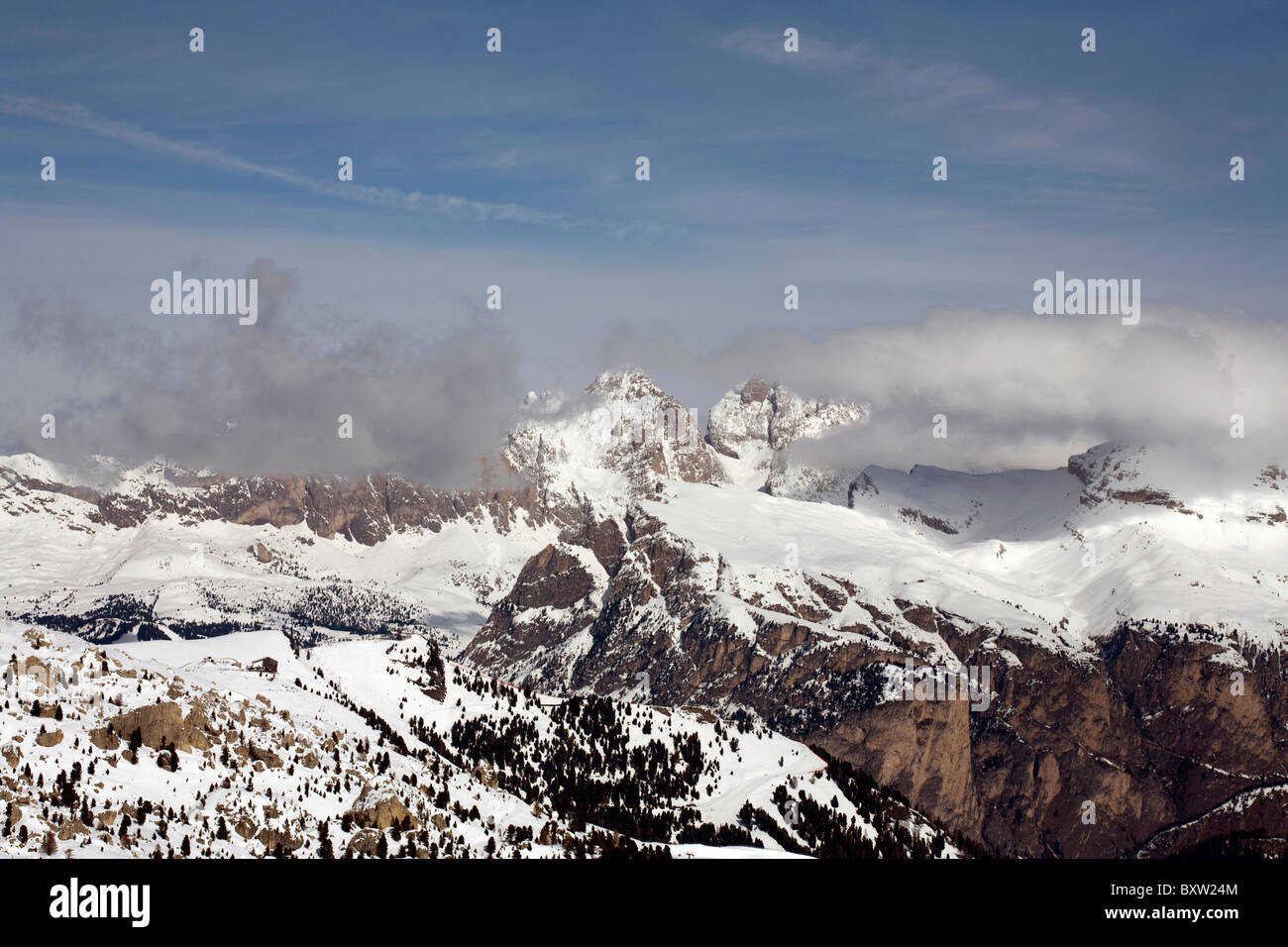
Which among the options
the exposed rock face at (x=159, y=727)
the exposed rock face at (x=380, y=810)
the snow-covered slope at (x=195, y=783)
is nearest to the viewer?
the snow-covered slope at (x=195, y=783)

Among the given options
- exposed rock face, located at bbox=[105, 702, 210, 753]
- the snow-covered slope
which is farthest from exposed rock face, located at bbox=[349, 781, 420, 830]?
exposed rock face, located at bbox=[105, 702, 210, 753]

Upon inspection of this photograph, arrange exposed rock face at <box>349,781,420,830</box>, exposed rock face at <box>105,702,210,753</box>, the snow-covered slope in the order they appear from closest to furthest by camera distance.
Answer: the snow-covered slope, exposed rock face at <box>105,702,210,753</box>, exposed rock face at <box>349,781,420,830</box>

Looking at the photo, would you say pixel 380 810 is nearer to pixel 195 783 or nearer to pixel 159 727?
pixel 195 783

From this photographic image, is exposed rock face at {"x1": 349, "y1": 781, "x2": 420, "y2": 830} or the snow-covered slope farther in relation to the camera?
exposed rock face at {"x1": 349, "y1": 781, "x2": 420, "y2": 830}

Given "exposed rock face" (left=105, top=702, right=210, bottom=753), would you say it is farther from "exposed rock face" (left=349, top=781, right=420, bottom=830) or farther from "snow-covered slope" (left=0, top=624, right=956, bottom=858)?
"exposed rock face" (left=349, top=781, right=420, bottom=830)

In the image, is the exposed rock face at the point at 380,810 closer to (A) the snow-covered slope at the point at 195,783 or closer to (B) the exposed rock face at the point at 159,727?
(A) the snow-covered slope at the point at 195,783

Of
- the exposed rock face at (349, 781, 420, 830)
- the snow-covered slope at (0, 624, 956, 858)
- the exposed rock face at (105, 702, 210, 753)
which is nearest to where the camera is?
the snow-covered slope at (0, 624, 956, 858)

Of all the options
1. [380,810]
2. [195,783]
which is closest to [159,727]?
[195,783]

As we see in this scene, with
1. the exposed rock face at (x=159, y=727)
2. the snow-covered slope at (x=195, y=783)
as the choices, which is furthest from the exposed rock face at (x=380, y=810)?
the exposed rock face at (x=159, y=727)

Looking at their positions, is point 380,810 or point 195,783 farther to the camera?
point 380,810

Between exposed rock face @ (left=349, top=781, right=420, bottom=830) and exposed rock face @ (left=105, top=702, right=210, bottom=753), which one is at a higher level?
exposed rock face @ (left=105, top=702, right=210, bottom=753)
